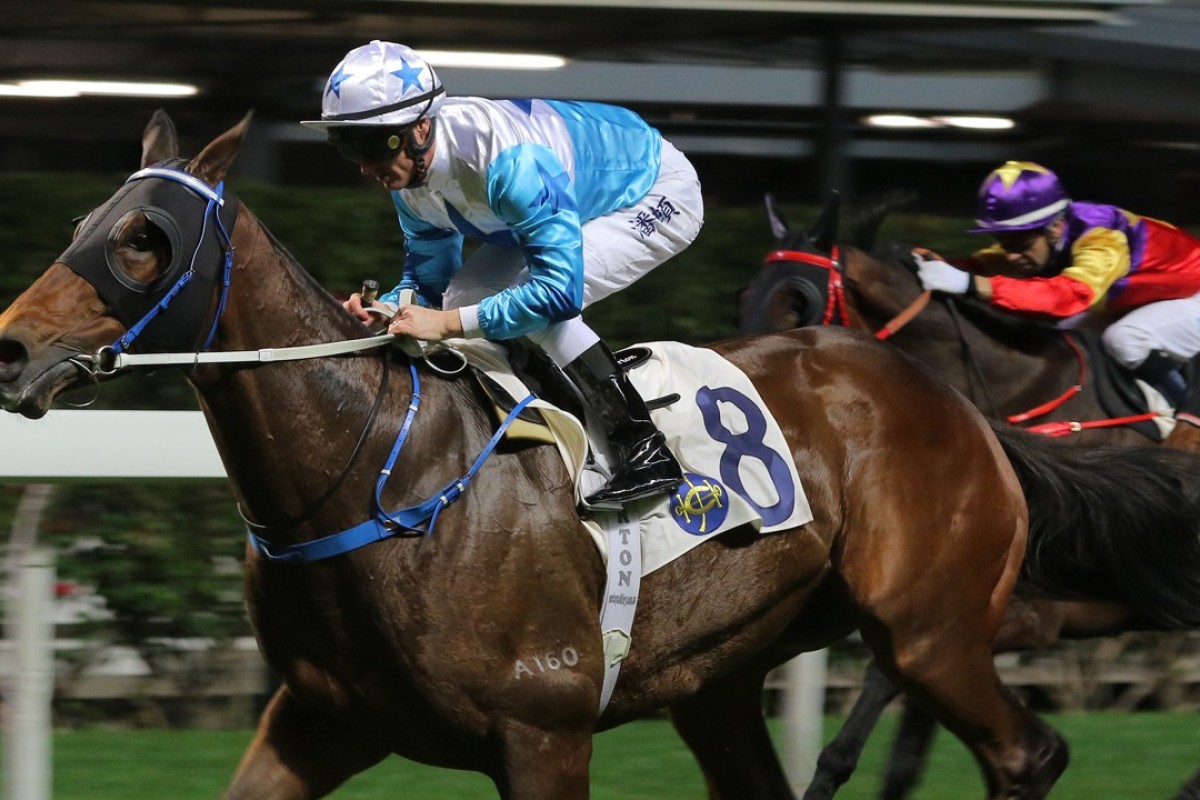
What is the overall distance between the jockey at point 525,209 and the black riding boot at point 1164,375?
7.25 feet

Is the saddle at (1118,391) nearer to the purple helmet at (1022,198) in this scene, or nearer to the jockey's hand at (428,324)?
the purple helmet at (1022,198)

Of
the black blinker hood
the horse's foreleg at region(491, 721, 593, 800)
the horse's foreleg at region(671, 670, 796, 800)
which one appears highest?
the black blinker hood

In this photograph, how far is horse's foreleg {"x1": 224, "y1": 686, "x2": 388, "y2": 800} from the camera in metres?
3.28

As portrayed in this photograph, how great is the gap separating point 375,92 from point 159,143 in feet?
1.24

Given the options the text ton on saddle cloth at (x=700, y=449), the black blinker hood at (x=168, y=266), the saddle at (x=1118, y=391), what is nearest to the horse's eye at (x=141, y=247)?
the black blinker hood at (x=168, y=266)

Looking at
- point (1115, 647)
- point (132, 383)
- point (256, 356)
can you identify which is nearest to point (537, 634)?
point (256, 356)

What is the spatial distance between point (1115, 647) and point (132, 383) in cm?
372

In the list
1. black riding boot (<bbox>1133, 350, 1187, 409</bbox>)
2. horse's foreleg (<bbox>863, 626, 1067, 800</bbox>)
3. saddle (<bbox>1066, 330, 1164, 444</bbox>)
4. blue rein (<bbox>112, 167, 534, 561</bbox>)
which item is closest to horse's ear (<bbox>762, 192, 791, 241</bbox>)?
saddle (<bbox>1066, 330, 1164, 444</bbox>)

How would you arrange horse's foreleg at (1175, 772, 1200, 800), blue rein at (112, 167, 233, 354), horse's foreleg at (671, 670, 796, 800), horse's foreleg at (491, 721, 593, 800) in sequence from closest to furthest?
blue rein at (112, 167, 233, 354) < horse's foreleg at (491, 721, 593, 800) < horse's foreleg at (671, 670, 796, 800) < horse's foreleg at (1175, 772, 1200, 800)

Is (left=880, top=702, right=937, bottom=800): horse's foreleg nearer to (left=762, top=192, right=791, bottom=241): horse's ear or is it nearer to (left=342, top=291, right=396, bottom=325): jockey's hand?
(left=762, top=192, right=791, bottom=241): horse's ear

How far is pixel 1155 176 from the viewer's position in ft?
26.2

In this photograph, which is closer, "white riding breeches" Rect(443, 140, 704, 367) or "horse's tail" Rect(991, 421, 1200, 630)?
"white riding breeches" Rect(443, 140, 704, 367)

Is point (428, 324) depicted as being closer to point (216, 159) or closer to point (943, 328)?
point (216, 159)

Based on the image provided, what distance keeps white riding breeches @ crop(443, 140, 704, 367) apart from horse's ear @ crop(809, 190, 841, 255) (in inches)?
70.1
